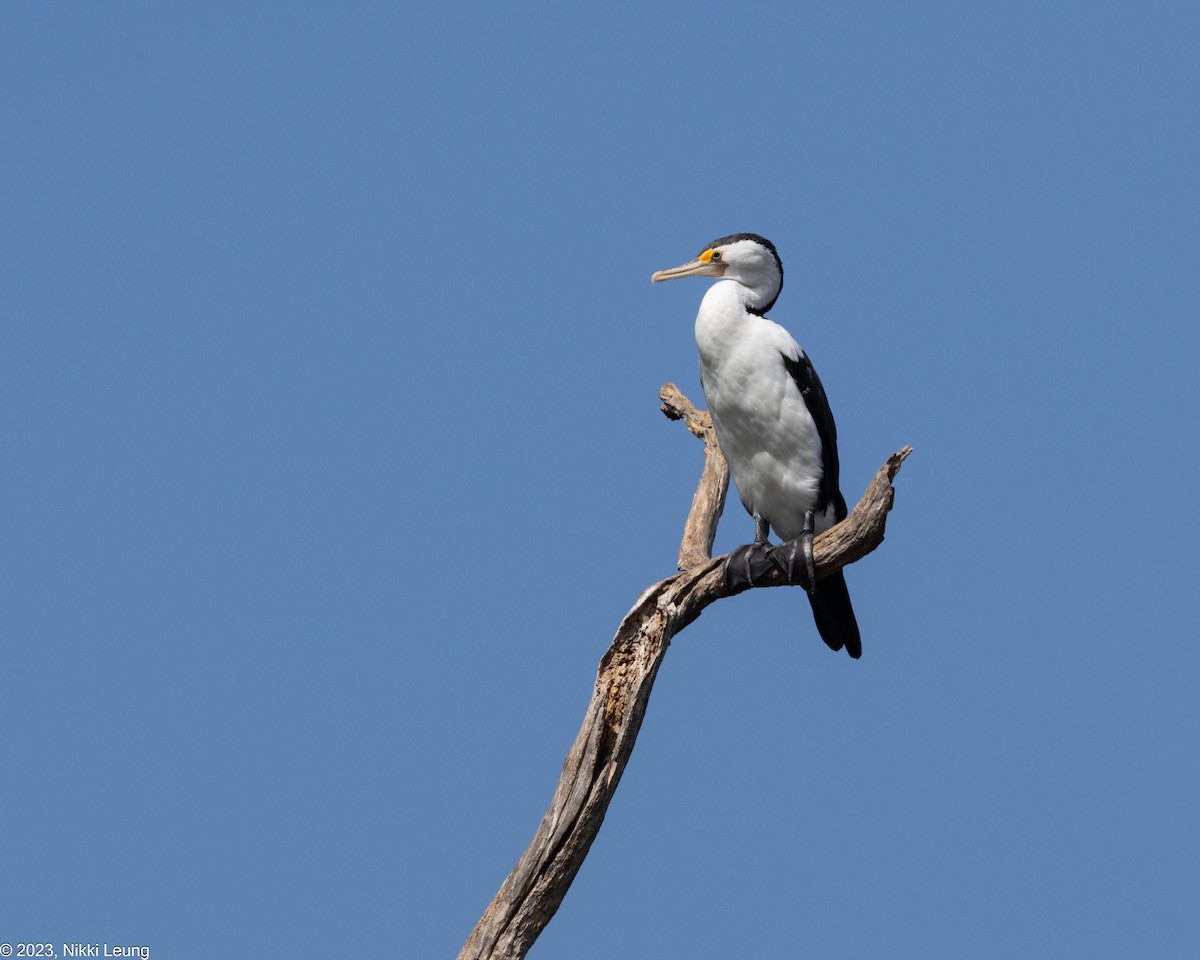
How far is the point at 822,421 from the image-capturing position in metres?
6.73

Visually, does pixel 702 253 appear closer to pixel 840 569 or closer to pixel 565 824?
pixel 840 569

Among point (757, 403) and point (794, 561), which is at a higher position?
point (757, 403)

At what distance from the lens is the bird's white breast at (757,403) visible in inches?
261

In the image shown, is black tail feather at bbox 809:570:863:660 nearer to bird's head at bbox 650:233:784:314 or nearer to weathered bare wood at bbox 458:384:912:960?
weathered bare wood at bbox 458:384:912:960

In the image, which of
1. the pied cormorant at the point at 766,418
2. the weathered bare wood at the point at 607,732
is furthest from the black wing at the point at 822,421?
the weathered bare wood at the point at 607,732

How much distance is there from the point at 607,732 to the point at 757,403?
155 centimetres

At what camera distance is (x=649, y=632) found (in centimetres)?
605

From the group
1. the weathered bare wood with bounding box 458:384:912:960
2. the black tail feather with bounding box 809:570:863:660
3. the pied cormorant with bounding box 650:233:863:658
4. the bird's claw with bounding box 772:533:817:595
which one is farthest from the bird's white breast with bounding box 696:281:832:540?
the weathered bare wood with bounding box 458:384:912:960

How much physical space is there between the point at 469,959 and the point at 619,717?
1.00 metres

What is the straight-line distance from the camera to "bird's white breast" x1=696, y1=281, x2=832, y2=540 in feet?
21.8

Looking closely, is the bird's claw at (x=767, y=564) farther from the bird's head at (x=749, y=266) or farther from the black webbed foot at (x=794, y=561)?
A: the bird's head at (x=749, y=266)

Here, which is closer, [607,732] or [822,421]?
[607,732]

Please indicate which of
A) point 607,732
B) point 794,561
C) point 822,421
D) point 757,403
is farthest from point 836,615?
point 607,732

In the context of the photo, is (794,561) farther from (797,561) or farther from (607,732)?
(607,732)
